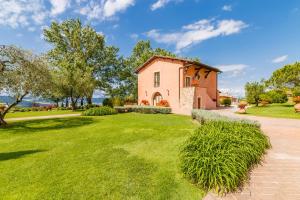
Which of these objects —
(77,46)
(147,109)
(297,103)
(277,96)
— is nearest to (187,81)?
(147,109)

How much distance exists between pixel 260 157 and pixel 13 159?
27.6 ft

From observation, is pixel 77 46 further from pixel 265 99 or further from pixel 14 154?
pixel 265 99

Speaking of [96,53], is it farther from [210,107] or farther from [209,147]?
[209,147]

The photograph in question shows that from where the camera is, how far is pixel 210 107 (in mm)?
28031

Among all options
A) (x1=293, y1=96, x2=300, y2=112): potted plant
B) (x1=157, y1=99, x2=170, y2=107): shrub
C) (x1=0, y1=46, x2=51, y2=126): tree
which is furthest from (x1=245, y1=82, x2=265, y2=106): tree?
(x1=0, y1=46, x2=51, y2=126): tree

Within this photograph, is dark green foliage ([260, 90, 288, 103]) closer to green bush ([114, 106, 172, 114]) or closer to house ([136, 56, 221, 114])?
house ([136, 56, 221, 114])

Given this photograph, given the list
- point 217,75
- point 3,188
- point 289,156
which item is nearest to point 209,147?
point 289,156

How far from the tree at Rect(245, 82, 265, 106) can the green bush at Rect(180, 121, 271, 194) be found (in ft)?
94.3

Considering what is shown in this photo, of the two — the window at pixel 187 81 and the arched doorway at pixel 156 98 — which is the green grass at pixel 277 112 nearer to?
the window at pixel 187 81

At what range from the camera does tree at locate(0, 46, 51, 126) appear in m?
13.5

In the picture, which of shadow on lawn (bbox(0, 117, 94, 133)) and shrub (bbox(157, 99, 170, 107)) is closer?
shadow on lawn (bbox(0, 117, 94, 133))

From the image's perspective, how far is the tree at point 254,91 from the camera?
31.8 metres

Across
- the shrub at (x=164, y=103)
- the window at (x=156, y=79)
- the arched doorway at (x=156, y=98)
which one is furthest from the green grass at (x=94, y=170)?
the window at (x=156, y=79)

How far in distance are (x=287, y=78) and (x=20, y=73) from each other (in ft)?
116
